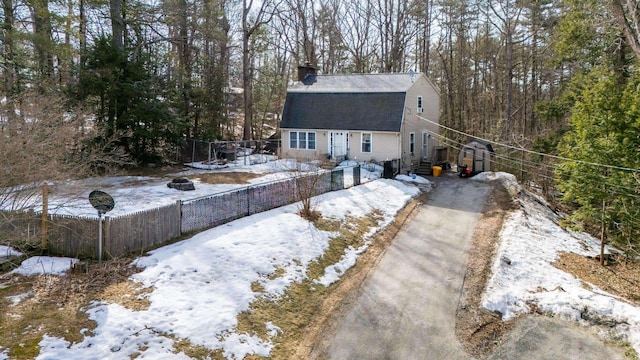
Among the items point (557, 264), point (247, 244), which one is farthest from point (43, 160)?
point (557, 264)

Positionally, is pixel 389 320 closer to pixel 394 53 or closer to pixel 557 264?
pixel 557 264

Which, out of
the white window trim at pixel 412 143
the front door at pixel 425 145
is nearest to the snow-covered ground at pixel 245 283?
the white window trim at pixel 412 143

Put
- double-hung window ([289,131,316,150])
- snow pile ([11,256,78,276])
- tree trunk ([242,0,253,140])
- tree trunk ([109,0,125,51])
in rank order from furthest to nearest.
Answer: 1. tree trunk ([242,0,253,140])
2. double-hung window ([289,131,316,150])
3. tree trunk ([109,0,125,51])
4. snow pile ([11,256,78,276])

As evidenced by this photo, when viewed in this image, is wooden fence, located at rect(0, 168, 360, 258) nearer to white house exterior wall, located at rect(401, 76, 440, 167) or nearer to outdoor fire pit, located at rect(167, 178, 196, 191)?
outdoor fire pit, located at rect(167, 178, 196, 191)

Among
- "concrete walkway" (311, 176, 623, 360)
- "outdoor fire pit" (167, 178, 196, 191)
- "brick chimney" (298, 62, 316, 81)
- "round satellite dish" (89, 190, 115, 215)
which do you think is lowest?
"concrete walkway" (311, 176, 623, 360)

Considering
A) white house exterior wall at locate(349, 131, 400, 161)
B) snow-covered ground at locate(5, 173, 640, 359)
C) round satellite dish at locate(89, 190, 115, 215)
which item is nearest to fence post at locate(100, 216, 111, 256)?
round satellite dish at locate(89, 190, 115, 215)

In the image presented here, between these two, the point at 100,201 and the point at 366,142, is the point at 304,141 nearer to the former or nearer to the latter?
the point at 366,142

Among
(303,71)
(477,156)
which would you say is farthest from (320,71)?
(477,156)
